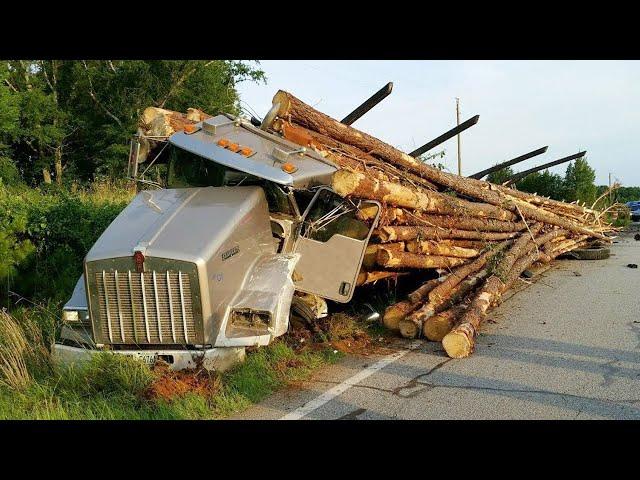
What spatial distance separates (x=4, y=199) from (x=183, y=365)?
6.19 metres

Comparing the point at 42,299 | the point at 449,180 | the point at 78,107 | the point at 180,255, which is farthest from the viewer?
the point at 78,107

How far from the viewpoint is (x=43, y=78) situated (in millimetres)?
30594

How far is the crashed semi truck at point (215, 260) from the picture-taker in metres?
5.50

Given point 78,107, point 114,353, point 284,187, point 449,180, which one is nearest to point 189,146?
point 284,187

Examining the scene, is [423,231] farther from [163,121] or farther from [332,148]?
[163,121]

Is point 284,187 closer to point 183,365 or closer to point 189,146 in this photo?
point 189,146

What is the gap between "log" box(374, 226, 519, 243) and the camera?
27.2ft

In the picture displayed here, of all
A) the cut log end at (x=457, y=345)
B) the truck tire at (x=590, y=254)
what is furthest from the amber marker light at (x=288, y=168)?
the truck tire at (x=590, y=254)

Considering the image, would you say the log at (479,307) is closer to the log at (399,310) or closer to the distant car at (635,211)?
the log at (399,310)

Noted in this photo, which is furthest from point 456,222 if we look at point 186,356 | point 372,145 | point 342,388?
point 186,356

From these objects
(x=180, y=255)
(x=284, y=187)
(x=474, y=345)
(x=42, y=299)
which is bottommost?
(x=474, y=345)

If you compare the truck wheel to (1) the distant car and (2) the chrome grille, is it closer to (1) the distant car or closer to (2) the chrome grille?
(2) the chrome grille

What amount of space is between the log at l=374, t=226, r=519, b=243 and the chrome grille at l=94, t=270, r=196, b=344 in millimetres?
3453

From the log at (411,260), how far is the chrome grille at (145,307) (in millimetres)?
→ 3521
